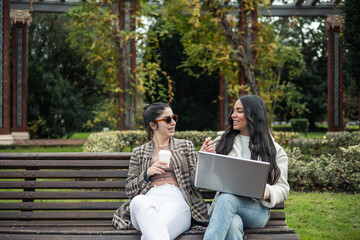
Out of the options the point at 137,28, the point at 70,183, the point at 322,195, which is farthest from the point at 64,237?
the point at 137,28

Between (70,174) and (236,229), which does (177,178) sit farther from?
(70,174)

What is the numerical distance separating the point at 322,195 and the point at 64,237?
4.31 metres

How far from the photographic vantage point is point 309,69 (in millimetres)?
26750

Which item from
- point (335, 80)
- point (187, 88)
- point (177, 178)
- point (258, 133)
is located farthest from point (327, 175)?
point (187, 88)

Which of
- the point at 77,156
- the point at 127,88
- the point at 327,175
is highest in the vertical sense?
the point at 127,88

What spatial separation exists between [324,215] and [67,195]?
10.5 ft

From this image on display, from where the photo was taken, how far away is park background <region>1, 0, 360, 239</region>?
253 inches

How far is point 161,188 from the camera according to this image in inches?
124

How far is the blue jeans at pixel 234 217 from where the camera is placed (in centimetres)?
266

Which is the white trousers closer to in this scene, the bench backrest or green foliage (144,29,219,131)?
the bench backrest

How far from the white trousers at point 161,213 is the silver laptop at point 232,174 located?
0.98 feet

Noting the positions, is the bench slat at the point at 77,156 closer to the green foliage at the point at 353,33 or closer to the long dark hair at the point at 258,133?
the long dark hair at the point at 258,133

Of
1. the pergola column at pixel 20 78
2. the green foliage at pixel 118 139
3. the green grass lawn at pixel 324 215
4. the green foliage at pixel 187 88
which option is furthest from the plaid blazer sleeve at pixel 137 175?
the green foliage at pixel 187 88

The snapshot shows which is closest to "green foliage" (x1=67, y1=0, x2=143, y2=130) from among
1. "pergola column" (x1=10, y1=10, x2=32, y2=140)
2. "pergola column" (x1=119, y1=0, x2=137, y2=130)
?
"pergola column" (x1=119, y1=0, x2=137, y2=130)
